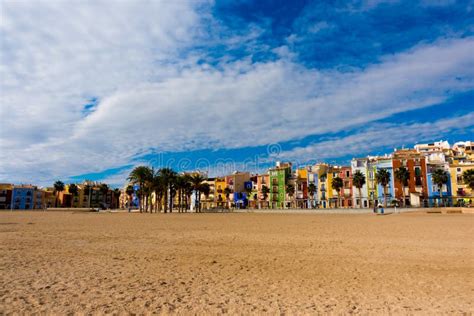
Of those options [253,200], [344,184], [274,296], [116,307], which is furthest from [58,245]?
[253,200]

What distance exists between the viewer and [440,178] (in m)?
76.1

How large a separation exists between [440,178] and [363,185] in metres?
17.7

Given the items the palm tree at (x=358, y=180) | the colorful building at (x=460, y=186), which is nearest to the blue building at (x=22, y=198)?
the palm tree at (x=358, y=180)

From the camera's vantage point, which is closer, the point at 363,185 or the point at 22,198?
the point at 363,185

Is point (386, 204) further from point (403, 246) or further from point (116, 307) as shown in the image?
point (116, 307)

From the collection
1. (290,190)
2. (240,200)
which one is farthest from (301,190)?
(240,200)

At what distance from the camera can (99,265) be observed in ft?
39.3

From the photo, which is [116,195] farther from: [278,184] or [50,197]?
[278,184]

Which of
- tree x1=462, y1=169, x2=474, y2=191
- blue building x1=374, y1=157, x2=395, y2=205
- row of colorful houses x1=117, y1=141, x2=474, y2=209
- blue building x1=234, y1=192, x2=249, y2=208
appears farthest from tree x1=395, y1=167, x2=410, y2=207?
blue building x1=234, y1=192, x2=249, y2=208

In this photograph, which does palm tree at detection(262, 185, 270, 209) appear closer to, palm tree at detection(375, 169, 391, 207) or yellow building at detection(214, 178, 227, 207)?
yellow building at detection(214, 178, 227, 207)

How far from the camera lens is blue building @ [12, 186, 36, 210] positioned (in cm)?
13062

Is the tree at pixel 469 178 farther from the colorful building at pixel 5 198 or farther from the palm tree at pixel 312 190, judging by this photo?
the colorful building at pixel 5 198

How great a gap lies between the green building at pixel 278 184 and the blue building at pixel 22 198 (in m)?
91.7

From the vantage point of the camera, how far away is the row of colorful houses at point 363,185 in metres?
79.6
